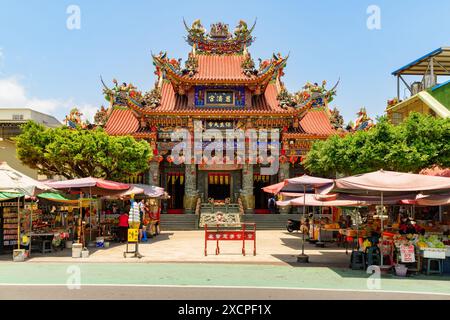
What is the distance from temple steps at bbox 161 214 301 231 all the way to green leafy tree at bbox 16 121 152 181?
4.18 meters

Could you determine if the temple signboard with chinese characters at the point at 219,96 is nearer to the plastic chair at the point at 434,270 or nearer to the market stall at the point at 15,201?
the market stall at the point at 15,201

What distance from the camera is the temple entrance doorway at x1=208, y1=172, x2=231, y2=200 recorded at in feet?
108

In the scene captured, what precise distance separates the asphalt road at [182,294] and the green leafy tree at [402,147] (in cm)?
955

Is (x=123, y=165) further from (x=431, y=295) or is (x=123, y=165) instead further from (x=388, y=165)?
(x=431, y=295)

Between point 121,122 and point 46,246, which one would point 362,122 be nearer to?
point 121,122

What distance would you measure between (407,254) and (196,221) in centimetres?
1732

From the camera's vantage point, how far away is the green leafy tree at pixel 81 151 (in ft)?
74.9

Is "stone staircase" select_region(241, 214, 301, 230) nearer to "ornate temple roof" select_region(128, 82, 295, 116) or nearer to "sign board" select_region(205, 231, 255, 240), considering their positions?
"ornate temple roof" select_region(128, 82, 295, 116)

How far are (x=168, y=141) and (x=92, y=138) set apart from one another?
27.9 ft

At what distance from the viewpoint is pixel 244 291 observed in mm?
8961

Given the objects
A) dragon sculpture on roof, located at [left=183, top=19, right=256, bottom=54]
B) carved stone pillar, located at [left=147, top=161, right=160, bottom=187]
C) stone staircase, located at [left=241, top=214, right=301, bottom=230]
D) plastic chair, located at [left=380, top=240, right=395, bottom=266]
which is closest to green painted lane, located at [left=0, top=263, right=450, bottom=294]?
plastic chair, located at [left=380, top=240, right=395, bottom=266]

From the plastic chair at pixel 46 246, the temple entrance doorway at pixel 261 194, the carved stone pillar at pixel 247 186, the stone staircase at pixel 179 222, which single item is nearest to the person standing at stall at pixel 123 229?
the plastic chair at pixel 46 246

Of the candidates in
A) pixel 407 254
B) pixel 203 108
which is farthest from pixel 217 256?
pixel 203 108
